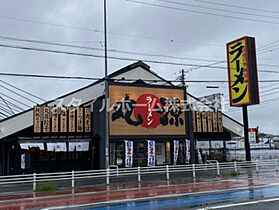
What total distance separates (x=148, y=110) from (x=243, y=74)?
28.4 ft

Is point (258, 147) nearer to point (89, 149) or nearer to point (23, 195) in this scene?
point (89, 149)

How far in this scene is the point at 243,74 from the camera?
2462cm

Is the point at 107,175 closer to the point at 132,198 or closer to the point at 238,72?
the point at 132,198

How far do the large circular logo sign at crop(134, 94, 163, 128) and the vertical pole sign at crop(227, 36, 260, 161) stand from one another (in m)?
6.75

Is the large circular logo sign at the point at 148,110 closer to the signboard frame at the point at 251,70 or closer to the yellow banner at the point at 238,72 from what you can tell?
the yellow banner at the point at 238,72

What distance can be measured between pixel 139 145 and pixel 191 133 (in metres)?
4.93

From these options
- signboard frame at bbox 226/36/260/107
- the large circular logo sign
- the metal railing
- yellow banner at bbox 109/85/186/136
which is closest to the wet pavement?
the metal railing

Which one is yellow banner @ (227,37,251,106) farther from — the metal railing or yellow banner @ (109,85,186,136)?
the metal railing

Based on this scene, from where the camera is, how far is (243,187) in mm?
14406

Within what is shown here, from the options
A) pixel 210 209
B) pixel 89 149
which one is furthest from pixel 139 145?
pixel 210 209

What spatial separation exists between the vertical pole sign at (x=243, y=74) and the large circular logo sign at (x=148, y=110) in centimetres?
675

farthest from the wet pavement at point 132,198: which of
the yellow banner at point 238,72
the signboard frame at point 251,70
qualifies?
the yellow banner at point 238,72

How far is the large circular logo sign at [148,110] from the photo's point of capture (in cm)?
2293

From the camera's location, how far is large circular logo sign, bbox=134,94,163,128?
903 inches
